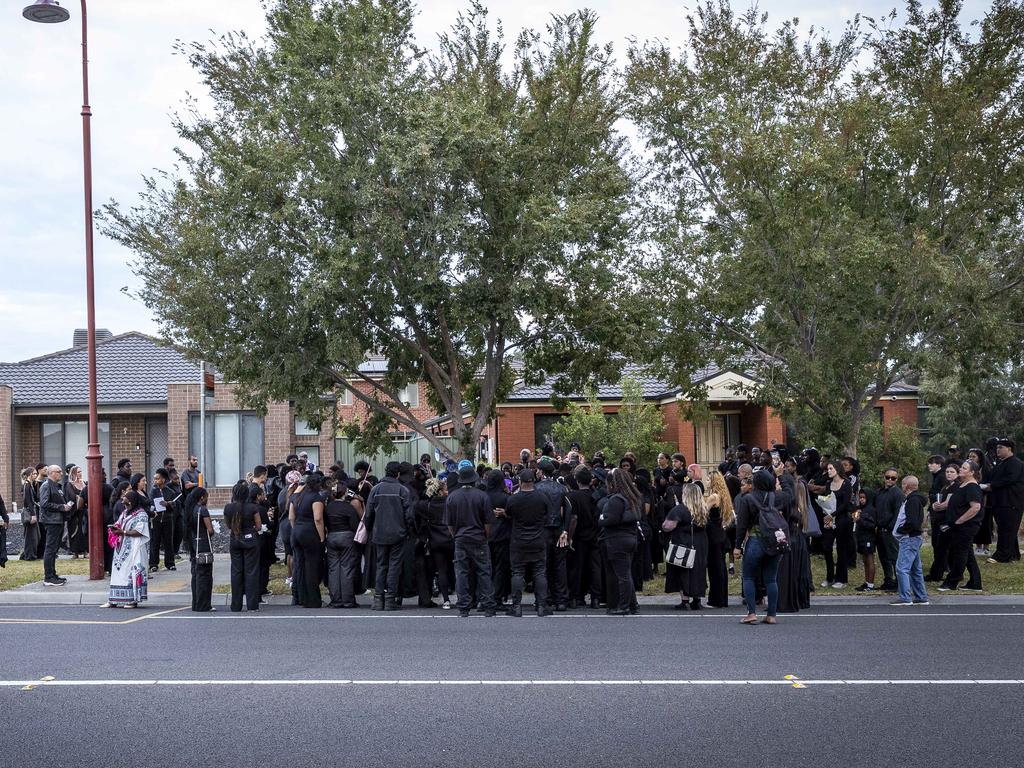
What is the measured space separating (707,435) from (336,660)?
2517 centimetres

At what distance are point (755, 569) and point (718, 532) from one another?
173 centimetres

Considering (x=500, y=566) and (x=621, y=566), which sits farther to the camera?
(x=500, y=566)

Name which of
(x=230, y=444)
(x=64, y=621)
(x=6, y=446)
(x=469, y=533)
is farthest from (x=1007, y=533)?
(x=6, y=446)

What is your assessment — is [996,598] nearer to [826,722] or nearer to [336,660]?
[826,722]

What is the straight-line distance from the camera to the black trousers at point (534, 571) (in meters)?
13.3

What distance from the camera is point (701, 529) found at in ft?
45.3

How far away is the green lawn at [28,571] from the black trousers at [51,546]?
18.2 inches

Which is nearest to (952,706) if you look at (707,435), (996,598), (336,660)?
(336,660)

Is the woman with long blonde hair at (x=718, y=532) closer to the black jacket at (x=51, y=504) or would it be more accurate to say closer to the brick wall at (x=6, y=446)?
the black jacket at (x=51, y=504)

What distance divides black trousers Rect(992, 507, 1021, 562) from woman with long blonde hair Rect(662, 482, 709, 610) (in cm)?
→ 611

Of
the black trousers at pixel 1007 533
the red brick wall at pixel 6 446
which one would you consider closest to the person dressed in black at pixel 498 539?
the black trousers at pixel 1007 533

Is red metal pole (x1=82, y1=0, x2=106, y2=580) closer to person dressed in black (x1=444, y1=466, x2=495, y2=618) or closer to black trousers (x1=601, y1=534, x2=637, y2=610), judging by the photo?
person dressed in black (x1=444, y1=466, x2=495, y2=618)

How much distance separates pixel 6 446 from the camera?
110ft

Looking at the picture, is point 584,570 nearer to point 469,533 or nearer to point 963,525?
point 469,533
